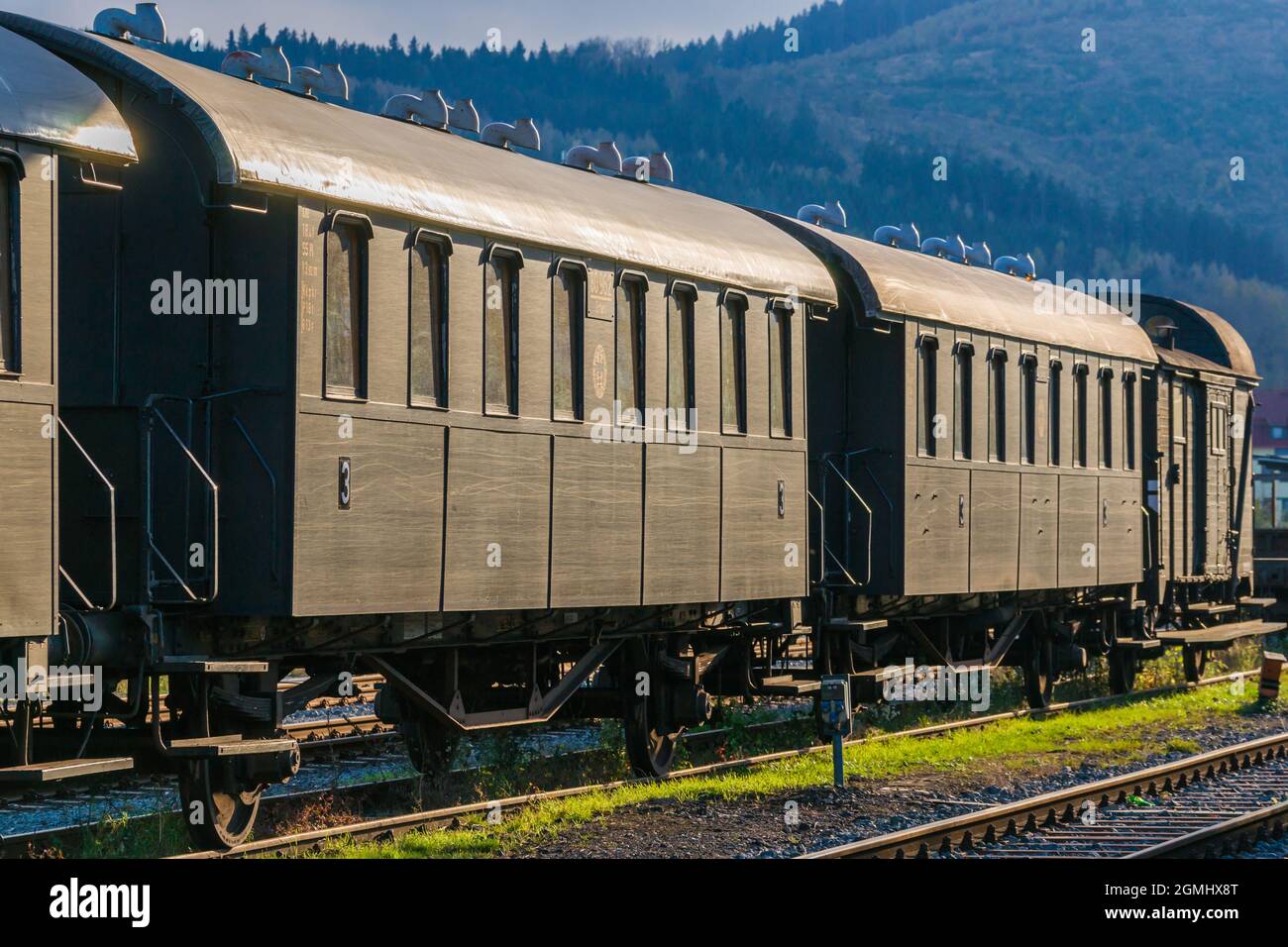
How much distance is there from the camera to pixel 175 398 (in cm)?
998

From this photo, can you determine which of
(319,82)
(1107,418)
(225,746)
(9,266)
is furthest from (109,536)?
(1107,418)

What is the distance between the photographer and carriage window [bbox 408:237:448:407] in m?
10.9

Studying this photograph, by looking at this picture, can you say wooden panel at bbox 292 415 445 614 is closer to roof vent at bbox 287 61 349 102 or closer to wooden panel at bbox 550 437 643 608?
wooden panel at bbox 550 437 643 608

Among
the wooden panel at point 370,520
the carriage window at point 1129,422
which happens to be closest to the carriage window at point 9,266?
the wooden panel at point 370,520

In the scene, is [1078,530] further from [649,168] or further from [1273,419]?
[1273,419]

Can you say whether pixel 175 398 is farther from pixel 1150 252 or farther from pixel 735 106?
pixel 735 106

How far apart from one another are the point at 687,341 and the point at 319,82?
339 cm

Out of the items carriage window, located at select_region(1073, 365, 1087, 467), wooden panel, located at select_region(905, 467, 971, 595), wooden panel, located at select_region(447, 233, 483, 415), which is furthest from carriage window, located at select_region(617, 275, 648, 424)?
carriage window, located at select_region(1073, 365, 1087, 467)

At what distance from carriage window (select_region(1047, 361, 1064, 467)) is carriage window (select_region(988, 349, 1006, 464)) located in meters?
1.25

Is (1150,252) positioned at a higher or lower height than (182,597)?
higher

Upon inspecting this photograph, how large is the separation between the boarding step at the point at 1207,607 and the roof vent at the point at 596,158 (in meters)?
13.7

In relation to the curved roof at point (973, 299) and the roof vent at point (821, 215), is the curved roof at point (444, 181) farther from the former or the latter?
the roof vent at point (821, 215)
